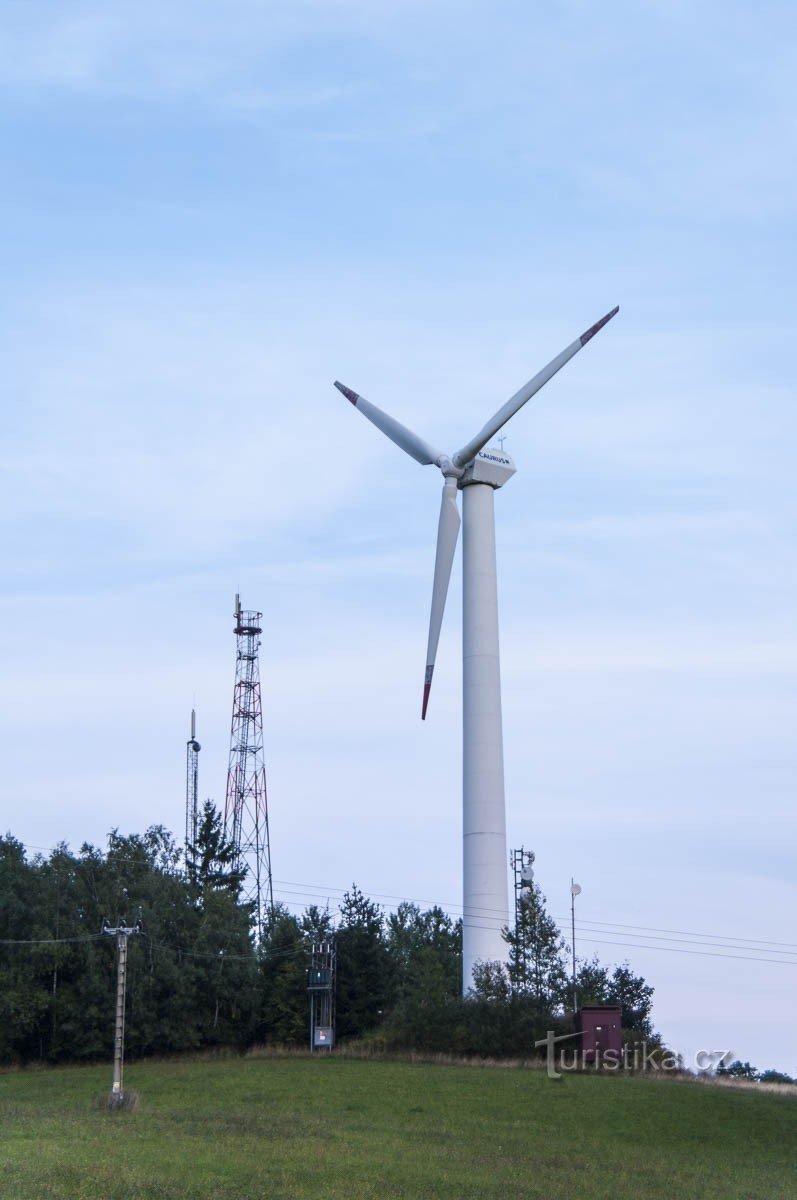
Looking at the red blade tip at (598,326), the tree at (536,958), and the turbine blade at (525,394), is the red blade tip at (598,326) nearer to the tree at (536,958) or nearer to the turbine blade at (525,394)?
the turbine blade at (525,394)

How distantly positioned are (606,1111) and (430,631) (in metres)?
27.8

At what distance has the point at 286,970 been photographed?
7669 cm

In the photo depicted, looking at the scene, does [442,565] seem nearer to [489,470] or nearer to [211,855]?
[489,470]

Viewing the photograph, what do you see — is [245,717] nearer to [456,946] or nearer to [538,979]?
[538,979]

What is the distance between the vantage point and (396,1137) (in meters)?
41.1

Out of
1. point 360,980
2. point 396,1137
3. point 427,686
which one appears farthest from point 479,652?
point 396,1137

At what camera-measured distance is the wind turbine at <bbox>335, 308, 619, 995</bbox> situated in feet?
222

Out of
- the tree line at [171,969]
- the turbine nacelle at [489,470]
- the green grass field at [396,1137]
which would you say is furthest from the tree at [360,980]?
the turbine nacelle at [489,470]

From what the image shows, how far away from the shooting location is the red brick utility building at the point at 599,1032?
60.9m

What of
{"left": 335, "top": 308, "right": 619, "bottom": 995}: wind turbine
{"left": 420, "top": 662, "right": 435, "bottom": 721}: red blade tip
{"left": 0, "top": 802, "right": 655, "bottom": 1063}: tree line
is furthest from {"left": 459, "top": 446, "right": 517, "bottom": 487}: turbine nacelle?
{"left": 0, "top": 802, "right": 655, "bottom": 1063}: tree line

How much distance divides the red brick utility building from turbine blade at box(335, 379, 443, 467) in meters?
30.1

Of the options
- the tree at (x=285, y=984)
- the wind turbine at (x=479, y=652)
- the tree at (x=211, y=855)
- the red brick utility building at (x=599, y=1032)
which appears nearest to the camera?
the red brick utility building at (x=599, y=1032)

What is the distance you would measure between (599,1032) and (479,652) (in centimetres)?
1964

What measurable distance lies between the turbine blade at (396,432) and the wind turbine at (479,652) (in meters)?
0.06
